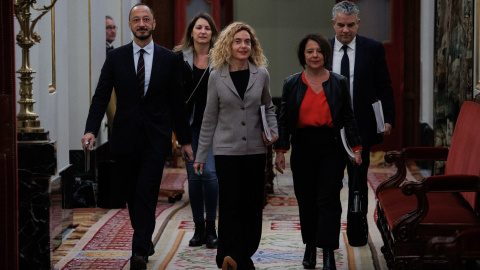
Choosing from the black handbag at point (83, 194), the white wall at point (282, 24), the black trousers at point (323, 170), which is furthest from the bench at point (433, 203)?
the white wall at point (282, 24)

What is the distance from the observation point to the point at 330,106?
5500 millimetres

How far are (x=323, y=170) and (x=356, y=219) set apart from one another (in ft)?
3.37

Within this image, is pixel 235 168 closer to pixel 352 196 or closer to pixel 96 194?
pixel 352 196

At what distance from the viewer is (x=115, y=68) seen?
583 centimetres

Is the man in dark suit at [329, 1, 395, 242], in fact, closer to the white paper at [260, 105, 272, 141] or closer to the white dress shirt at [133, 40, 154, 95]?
the white paper at [260, 105, 272, 141]

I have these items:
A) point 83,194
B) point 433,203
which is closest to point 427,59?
point 83,194

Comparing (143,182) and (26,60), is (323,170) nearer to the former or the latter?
(143,182)

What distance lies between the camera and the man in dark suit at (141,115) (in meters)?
5.75

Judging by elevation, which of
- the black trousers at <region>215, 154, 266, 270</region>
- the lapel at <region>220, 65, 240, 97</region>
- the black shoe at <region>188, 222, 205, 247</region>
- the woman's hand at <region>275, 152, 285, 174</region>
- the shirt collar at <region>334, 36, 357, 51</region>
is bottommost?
the black shoe at <region>188, 222, 205, 247</region>

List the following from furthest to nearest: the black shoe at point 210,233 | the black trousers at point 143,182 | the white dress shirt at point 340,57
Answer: the black shoe at point 210,233, the white dress shirt at point 340,57, the black trousers at point 143,182

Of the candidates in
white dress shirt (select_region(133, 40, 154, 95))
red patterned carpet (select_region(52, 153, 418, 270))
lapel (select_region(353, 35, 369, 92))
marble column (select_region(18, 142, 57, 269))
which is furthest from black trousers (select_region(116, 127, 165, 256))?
lapel (select_region(353, 35, 369, 92))

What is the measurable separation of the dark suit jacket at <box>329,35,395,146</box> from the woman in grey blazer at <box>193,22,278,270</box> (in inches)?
40.1

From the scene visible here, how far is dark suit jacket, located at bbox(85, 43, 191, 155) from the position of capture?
577 centimetres

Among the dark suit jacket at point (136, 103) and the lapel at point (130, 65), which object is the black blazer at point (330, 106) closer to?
the dark suit jacket at point (136, 103)
